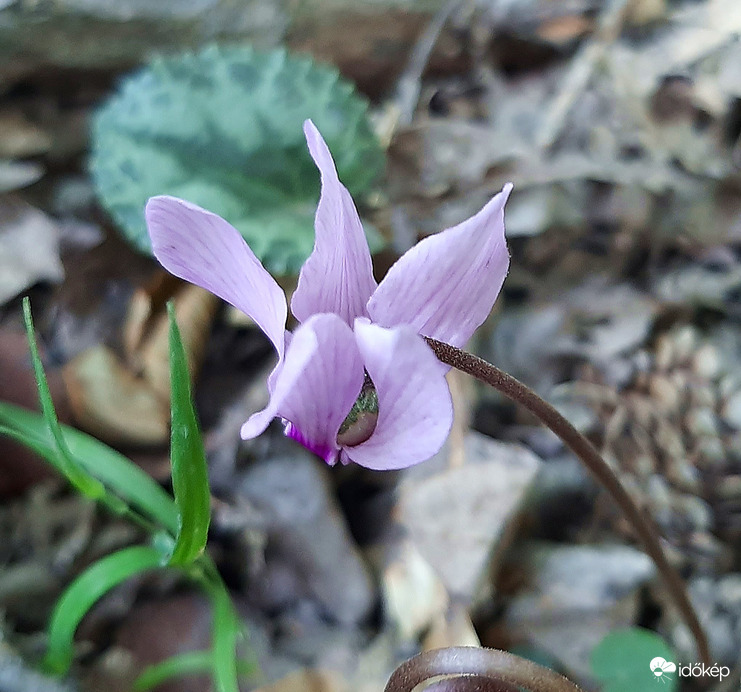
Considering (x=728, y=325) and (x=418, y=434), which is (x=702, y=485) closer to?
(x=728, y=325)

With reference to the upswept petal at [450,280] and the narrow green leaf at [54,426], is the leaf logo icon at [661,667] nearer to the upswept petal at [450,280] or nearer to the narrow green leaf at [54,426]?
the upswept petal at [450,280]

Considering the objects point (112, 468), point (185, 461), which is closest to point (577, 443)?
point (185, 461)

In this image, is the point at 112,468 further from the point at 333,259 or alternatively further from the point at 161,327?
the point at 333,259

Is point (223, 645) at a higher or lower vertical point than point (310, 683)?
higher

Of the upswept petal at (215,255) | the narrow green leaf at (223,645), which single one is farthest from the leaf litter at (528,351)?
the upswept petal at (215,255)

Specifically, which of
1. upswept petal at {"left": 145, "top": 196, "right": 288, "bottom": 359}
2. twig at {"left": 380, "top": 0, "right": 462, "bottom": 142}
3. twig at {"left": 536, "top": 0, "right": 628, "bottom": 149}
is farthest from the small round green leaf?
twig at {"left": 380, "top": 0, "right": 462, "bottom": 142}

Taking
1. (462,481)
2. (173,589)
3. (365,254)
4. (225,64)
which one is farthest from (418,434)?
(225,64)
